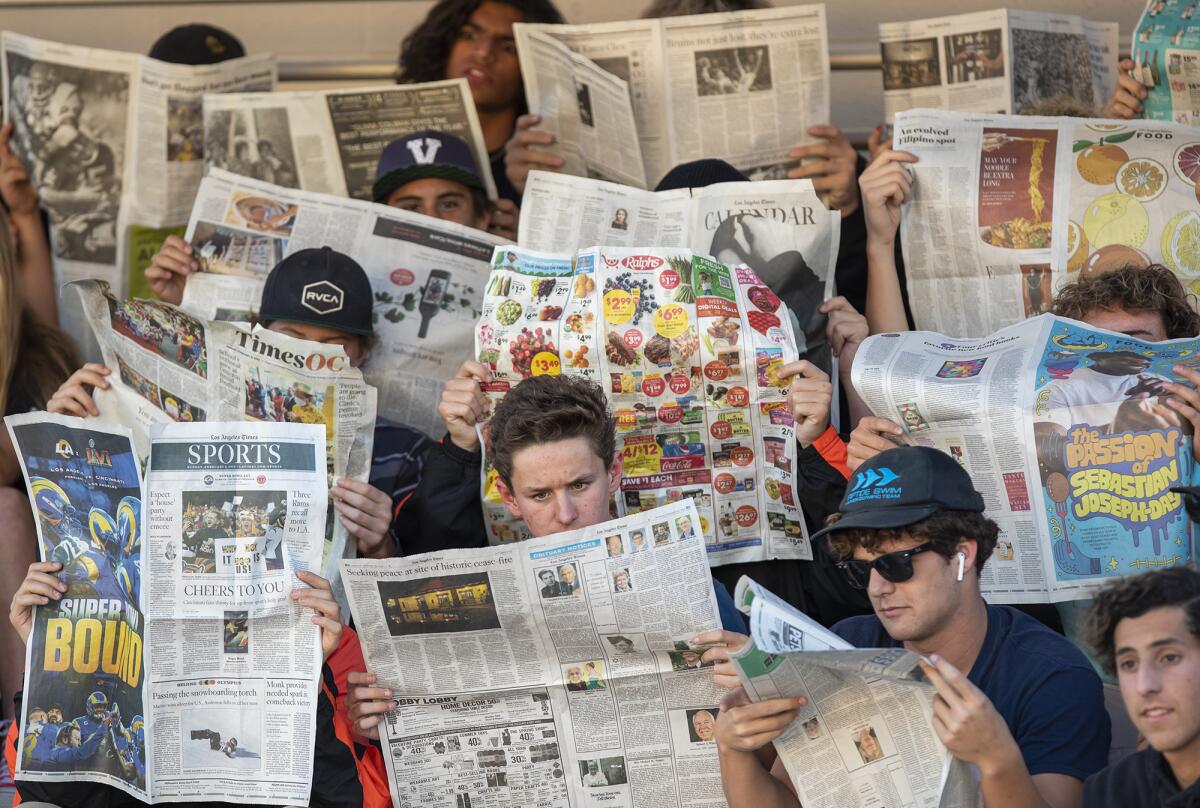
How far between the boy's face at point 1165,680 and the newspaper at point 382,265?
216 cm

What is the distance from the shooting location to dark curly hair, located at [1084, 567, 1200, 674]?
7.23 feet

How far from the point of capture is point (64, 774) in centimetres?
309

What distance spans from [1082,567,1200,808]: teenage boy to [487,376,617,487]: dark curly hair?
3.89ft

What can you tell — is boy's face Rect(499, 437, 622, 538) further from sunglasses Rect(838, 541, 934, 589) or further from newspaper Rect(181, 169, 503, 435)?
newspaper Rect(181, 169, 503, 435)

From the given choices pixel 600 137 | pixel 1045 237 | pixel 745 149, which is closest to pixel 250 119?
pixel 600 137

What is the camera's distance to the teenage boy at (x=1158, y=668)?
7.13ft

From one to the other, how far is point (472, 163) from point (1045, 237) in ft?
5.18

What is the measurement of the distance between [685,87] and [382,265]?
3.41ft

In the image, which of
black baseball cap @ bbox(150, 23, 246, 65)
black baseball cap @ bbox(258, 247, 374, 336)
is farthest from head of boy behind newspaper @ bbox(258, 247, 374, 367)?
black baseball cap @ bbox(150, 23, 246, 65)

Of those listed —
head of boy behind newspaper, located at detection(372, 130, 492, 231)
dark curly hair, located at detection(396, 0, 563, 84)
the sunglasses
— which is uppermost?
dark curly hair, located at detection(396, 0, 563, 84)

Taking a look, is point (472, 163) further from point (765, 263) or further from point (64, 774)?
point (64, 774)

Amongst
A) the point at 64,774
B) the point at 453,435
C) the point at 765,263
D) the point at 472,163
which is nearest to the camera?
the point at 64,774

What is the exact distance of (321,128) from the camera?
4516mm

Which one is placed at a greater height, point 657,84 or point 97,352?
point 657,84
